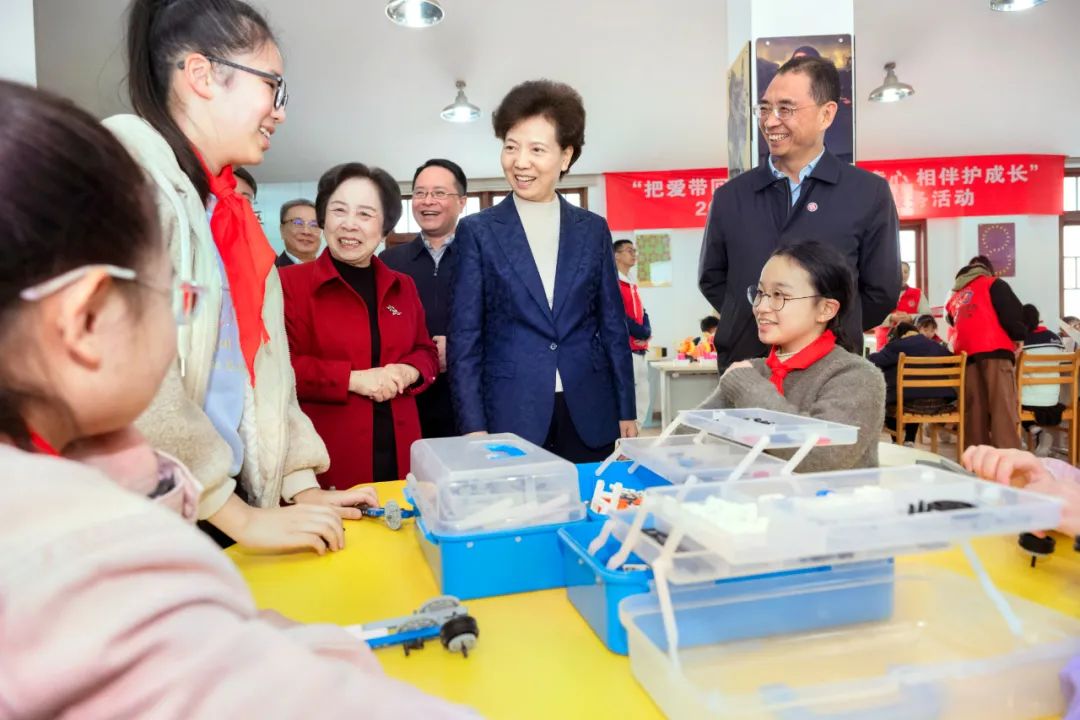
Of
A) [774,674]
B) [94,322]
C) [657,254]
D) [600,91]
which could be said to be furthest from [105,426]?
[657,254]

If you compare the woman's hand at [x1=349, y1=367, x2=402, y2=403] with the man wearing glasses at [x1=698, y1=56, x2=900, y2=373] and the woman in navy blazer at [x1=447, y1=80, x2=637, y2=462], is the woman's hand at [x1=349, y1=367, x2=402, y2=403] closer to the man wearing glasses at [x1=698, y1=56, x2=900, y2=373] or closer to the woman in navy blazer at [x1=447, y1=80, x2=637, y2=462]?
the woman in navy blazer at [x1=447, y1=80, x2=637, y2=462]

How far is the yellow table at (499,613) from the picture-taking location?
0.65 metres

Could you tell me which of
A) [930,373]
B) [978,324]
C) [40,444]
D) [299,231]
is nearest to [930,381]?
[930,373]

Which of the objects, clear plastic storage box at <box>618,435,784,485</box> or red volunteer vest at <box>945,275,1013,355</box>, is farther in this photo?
red volunteer vest at <box>945,275,1013,355</box>

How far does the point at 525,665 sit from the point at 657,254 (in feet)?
25.6

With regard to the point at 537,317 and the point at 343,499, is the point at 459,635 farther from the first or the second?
the point at 537,317

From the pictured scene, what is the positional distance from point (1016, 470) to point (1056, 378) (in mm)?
4750

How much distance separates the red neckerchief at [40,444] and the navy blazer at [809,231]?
6.44 feet

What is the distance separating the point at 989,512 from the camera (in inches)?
25.6

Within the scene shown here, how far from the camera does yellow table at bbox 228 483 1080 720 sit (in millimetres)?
649

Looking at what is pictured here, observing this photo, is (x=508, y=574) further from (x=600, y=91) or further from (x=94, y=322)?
(x=600, y=91)

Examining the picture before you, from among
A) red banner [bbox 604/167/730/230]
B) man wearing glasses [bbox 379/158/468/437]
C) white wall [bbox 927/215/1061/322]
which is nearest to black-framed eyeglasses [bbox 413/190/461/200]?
man wearing glasses [bbox 379/158/468/437]

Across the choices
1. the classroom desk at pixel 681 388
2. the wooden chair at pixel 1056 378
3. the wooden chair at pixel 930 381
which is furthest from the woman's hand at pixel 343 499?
the wooden chair at pixel 1056 378

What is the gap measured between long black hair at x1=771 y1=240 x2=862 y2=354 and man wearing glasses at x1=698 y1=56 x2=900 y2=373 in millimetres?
416
